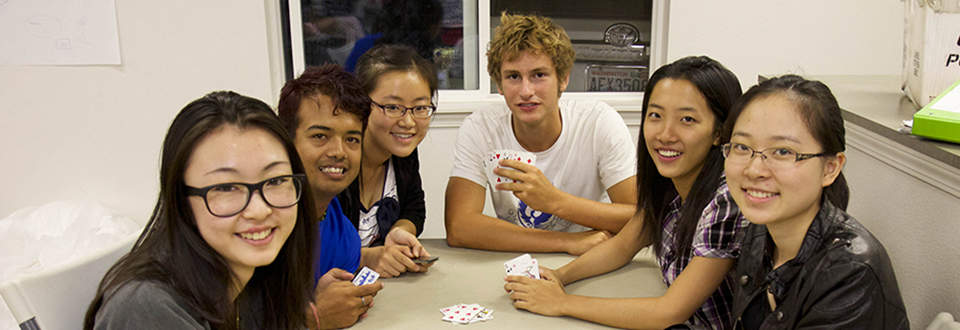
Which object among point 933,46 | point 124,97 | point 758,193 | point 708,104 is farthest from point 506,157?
point 124,97

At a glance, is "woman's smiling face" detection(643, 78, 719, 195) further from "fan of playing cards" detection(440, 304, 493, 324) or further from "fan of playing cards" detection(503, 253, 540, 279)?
"fan of playing cards" detection(440, 304, 493, 324)

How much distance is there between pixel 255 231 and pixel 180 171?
0.56 ft

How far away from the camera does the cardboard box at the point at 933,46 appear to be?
1.29 meters

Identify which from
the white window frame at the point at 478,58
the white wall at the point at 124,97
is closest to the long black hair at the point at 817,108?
the white window frame at the point at 478,58

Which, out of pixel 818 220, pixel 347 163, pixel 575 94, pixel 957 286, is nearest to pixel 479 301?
pixel 347 163

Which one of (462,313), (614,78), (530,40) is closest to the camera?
(462,313)

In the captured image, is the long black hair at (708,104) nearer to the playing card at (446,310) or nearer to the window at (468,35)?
the playing card at (446,310)

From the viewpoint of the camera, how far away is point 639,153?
67.7 inches

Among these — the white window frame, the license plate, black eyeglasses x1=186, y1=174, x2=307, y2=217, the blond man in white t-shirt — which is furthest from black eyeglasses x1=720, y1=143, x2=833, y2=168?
the license plate

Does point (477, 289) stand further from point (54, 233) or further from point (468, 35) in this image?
point (54, 233)

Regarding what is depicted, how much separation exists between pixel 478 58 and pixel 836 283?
2730mm

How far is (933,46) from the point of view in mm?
1338

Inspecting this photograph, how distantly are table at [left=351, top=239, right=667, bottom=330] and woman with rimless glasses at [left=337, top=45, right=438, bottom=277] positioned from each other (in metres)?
0.15

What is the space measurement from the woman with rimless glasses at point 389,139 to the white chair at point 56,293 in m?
0.70
